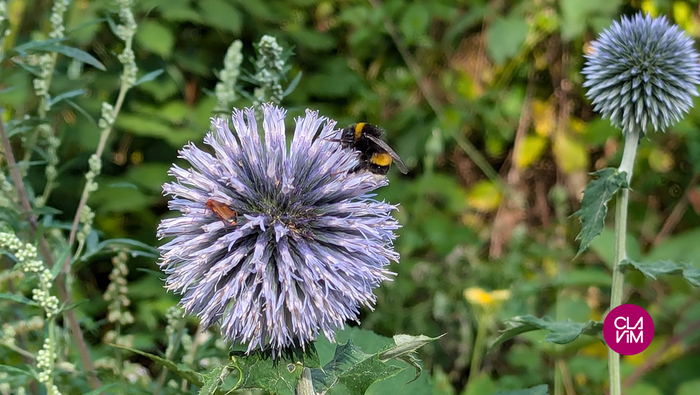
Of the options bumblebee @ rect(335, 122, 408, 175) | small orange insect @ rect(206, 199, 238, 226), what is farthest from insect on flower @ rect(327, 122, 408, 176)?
small orange insect @ rect(206, 199, 238, 226)

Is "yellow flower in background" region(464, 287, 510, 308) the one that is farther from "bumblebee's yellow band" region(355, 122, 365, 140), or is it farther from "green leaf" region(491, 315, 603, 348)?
"bumblebee's yellow band" region(355, 122, 365, 140)

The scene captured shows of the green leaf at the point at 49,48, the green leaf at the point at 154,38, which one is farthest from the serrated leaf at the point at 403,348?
the green leaf at the point at 154,38

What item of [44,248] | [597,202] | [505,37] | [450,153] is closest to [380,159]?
[597,202]

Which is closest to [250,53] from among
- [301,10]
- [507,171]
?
[301,10]

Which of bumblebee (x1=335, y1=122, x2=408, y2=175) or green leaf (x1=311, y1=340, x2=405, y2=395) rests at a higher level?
bumblebee (x1=335, y1=122, x2=408, y2=175)

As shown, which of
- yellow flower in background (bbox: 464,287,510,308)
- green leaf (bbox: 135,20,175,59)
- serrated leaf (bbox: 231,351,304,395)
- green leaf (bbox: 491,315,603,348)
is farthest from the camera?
green leaf (bbox: 135,20,175,59)

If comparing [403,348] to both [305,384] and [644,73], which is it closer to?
[305,384]
